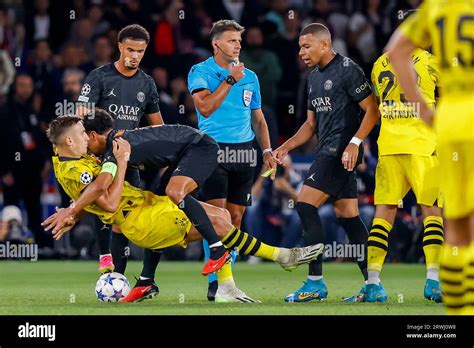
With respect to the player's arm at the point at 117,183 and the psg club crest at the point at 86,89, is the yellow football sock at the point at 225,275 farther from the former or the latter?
the psg club crest at the point at 86,89

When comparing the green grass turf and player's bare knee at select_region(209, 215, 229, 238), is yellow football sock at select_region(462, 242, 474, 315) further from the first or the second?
player's bare knee at select_region(209, 215, 229, 238)

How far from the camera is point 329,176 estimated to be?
406 inches

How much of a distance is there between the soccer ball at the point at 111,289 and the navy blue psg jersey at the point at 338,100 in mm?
2094

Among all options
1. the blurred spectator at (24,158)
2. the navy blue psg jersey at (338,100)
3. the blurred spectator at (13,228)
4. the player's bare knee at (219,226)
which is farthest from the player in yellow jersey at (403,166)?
the blurred spectator at (24,158)

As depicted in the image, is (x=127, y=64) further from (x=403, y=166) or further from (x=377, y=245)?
(x=377, y=245)

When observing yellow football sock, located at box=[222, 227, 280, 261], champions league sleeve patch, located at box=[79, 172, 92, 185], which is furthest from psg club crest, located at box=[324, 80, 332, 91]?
champions league sleeve patch, located at box=[79, 172, 92, 185]

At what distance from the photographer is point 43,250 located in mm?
17016

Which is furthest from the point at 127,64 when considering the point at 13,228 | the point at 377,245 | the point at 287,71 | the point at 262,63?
the point at 287,71

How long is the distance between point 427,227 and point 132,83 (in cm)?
309

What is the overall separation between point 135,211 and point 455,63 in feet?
13.1

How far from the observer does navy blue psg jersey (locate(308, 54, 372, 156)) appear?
10328 millimetres

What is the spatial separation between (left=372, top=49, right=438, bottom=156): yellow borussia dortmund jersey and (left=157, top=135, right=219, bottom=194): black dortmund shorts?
1472 millimetres
